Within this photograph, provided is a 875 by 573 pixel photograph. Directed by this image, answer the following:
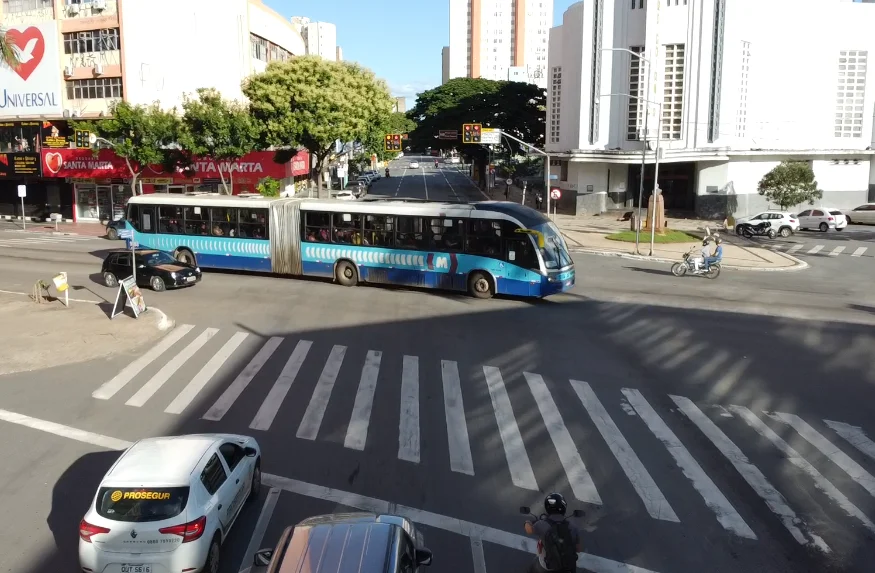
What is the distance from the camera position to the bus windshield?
23859 mm

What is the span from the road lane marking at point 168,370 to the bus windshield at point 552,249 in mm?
10253

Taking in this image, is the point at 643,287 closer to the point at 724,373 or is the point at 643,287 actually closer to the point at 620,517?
the point at 724,373

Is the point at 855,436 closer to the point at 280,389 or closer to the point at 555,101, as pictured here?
the point at 280,389

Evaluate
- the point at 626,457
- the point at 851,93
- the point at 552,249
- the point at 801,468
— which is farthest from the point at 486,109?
the point at 801,468

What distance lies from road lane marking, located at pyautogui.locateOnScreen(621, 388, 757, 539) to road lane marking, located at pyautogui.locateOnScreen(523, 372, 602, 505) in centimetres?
154

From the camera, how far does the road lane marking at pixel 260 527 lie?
9.01m

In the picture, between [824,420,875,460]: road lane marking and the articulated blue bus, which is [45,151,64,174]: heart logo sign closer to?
the articulated blue bus

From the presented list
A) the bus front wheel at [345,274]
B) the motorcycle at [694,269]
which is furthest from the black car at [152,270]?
the motorcycle at [694,269]

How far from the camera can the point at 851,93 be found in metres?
59.7

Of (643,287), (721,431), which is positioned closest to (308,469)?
(721,431)

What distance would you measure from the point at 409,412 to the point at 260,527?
488 cm

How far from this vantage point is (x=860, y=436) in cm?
1329

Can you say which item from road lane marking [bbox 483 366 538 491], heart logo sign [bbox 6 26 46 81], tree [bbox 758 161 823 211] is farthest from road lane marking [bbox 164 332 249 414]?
tree [bbox 758 161 823 211]

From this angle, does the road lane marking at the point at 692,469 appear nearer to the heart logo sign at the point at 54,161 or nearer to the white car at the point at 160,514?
the white car at the point at 160,514
